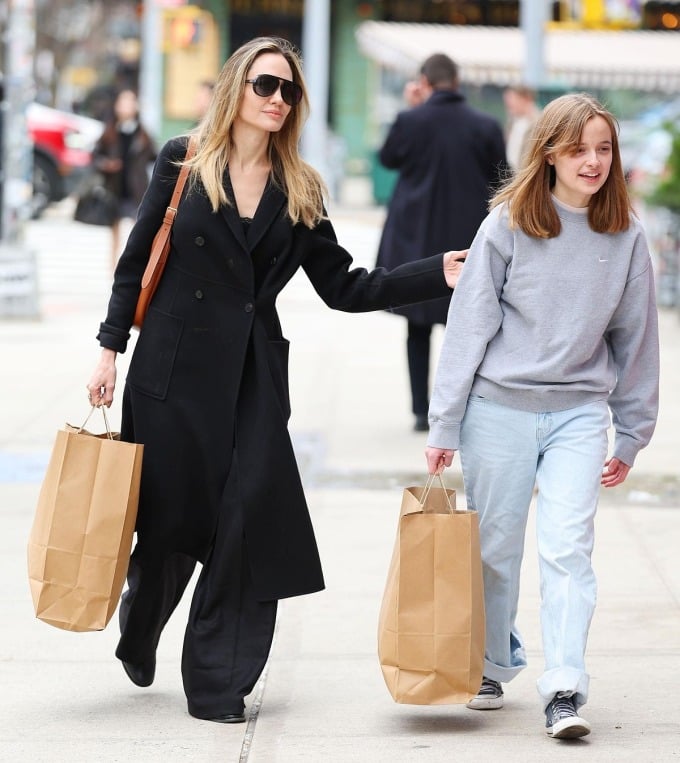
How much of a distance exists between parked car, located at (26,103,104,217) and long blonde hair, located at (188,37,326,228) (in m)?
17.5

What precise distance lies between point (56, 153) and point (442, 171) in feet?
50.1

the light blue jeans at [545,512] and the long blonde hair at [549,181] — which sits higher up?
the long blonde hair at [549,181]

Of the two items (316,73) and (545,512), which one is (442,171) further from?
(316,73)

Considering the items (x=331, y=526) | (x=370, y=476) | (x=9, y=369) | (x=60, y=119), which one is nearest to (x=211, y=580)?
(x=331, y=526)

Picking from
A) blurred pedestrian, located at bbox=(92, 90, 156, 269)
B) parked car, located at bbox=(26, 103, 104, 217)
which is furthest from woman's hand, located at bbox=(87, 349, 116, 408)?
parked car, located at bbox=(26, 103, 104, 217)

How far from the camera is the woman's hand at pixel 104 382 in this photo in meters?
4.41

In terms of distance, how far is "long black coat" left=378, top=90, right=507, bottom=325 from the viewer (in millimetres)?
8367

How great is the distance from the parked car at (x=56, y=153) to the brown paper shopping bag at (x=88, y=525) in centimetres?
1776

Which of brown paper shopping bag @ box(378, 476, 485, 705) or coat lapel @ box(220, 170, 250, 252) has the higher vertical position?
coat lapel @ box(220, 170, 250, 252)

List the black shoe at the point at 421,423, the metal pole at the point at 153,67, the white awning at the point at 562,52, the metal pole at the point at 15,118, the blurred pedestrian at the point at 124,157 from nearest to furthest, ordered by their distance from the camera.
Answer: the black shoe at the point at 421,423
the metal pole at the point at 15,118
the blurred pedestrian at the point at 124,157
the white awning at the point at 562,52
the metal pole at the point at 153,67

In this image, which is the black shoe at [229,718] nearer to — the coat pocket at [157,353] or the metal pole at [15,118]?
the coat pocket at [157,353]

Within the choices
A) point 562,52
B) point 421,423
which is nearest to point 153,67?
point 562,52

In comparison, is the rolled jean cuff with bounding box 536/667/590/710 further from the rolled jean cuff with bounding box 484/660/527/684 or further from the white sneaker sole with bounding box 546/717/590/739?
the rolled jean cuff with bounding box 484/660/527/684

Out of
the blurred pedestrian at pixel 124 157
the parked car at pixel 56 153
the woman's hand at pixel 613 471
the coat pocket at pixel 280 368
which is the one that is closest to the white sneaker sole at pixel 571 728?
the woman's hand at pixel 613 471
